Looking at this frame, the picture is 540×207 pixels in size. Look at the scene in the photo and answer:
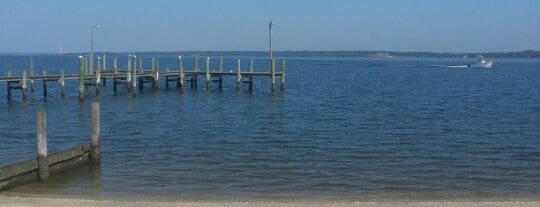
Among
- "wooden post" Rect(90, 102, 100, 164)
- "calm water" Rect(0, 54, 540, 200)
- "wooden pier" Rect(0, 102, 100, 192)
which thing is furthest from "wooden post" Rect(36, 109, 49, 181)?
"wooden post" Rect(90, 102, 100, 164)

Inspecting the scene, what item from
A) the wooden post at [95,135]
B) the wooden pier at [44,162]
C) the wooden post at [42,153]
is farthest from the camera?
the wooden post at [95,135]

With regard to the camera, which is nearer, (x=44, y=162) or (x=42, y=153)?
(x=42, y=153)

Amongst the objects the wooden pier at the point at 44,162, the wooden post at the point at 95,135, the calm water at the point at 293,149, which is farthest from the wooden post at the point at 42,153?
the wooden post at the point at 95,135

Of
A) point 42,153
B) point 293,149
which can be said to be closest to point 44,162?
point 42,153

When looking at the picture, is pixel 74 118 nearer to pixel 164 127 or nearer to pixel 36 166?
pixel 164 127

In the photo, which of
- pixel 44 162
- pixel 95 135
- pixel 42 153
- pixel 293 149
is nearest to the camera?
pixel 42 153

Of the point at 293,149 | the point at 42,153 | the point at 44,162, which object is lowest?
the point at 293,149

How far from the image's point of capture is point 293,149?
23906 mm

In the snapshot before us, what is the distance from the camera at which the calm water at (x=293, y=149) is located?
1719 cm

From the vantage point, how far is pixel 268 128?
101 feet

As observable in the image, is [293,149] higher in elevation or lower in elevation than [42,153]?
lower

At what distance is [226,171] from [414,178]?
14.6 feet

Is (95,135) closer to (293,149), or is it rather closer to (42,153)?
(42,153)

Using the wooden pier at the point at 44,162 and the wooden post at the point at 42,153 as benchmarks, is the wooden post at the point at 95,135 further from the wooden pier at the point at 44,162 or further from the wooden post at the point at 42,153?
the wooden post at the point at 42,153
